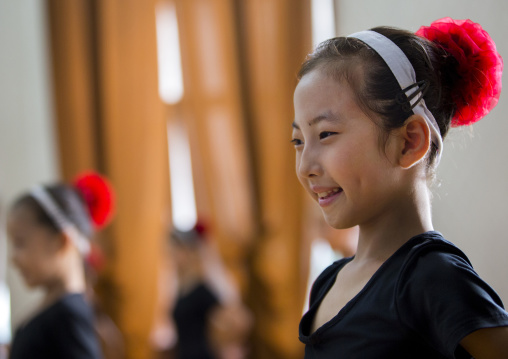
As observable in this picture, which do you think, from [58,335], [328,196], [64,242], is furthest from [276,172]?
[328,196]

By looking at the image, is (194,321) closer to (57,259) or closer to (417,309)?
(57,259)

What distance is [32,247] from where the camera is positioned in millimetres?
2098

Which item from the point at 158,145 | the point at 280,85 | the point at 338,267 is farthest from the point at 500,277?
the point at 158,145

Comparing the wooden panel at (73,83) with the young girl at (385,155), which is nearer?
the young girl at (385,155)

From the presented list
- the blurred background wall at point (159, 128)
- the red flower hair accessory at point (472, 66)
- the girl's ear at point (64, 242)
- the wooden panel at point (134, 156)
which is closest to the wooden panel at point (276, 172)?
the blurred background wall at point (159, 128)

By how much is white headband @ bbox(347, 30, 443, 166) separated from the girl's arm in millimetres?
348

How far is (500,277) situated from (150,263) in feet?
10.6

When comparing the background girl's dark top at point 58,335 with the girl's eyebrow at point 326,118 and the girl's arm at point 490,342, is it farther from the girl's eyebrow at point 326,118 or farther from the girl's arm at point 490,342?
the girl's arm at point 490,342

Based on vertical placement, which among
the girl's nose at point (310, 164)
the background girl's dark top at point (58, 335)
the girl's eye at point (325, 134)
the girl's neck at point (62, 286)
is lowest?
the background girl's dark top at point (58, 335)

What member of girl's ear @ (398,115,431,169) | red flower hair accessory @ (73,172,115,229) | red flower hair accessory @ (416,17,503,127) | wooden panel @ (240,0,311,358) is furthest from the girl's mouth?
wooden panel @ (240,0,311,358)

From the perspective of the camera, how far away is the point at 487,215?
3.87ft

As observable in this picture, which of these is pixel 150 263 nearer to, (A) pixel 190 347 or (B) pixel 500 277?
(A) pixel 190 347

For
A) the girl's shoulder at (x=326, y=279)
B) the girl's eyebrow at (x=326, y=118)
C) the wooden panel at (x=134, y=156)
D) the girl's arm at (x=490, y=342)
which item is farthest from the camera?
the wooden panel at (x=134, y=156)

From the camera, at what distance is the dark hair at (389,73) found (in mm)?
942
